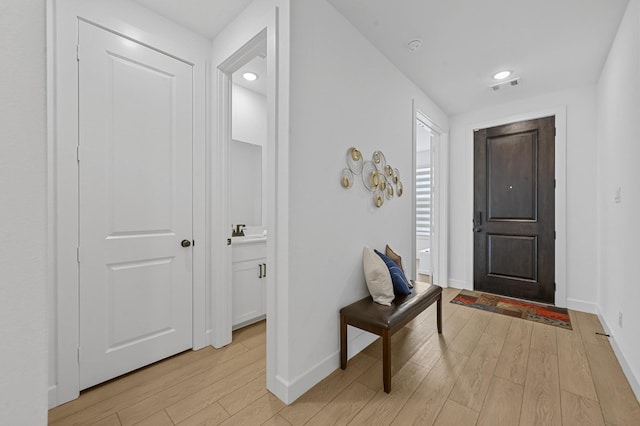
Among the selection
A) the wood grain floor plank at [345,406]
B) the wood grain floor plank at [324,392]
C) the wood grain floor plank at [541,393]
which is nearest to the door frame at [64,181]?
the wood grain floor plank at [324,392]

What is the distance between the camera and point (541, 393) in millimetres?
1664

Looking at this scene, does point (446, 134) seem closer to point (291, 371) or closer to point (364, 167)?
point (364, 167)

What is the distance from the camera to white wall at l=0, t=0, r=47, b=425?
27.2 inches

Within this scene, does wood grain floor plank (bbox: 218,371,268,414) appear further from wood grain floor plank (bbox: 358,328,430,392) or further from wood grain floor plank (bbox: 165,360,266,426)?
wood grain floor plank (bbox: 358,328,430,392)

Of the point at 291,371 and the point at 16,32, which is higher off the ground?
the point at 16,32

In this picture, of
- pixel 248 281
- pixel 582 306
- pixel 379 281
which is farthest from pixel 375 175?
pixel 582 306

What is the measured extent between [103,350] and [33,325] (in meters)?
1.32

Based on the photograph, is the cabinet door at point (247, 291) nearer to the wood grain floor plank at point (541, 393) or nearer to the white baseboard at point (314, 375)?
the white baseboard at point (314, 375)

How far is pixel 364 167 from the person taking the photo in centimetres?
222

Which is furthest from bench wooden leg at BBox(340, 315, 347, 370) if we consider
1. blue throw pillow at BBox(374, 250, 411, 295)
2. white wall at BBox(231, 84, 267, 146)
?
white wall at BBox(231, 84, 267, 146)

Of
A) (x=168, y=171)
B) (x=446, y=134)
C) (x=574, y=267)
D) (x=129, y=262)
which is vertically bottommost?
(x=574, y=267)

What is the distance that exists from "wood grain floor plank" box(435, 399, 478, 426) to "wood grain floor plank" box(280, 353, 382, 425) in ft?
1.53

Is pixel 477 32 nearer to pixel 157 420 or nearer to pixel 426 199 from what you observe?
pixel 157 420

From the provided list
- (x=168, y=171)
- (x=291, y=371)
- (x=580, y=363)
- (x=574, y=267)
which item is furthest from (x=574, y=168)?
(x=168, y=171)
